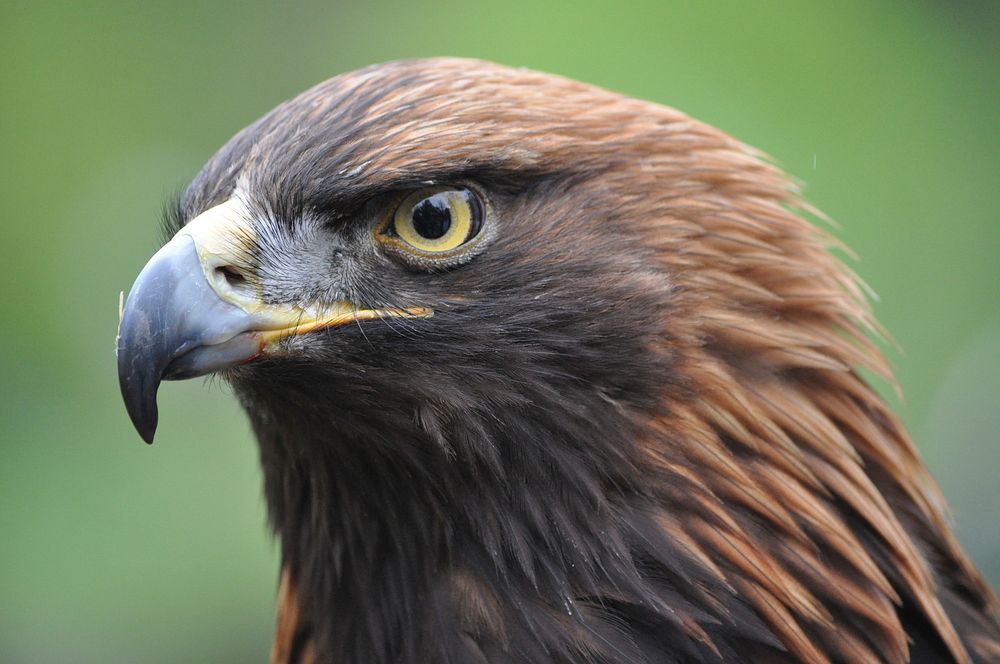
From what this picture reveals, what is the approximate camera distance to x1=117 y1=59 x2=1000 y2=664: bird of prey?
1954 millimetres

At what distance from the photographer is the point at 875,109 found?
5.66 meters

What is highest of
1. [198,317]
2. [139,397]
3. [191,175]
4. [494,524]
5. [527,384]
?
[191,175]

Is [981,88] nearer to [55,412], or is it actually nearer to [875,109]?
[875,109]

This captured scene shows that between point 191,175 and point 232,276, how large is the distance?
11.3ft

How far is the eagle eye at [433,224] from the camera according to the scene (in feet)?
6.51

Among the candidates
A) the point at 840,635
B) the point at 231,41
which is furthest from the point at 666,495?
the point at 231,41

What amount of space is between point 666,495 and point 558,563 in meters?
0.23

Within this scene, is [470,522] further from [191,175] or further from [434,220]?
[191,175]

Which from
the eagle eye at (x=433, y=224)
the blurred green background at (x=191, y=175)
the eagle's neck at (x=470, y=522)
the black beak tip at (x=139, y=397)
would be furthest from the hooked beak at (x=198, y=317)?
the blurred green background at (x=191, y=175)

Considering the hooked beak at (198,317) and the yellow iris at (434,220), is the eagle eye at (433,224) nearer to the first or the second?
the yellow iris at (434,220)

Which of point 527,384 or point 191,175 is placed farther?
point 191,175

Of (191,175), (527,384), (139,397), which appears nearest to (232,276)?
(139,397)

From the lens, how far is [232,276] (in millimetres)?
1966

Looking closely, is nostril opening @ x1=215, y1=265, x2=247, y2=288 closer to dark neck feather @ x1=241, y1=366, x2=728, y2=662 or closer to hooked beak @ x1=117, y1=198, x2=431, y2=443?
hooked beak @ x1=117, y1=198, x2=431, y2=443
